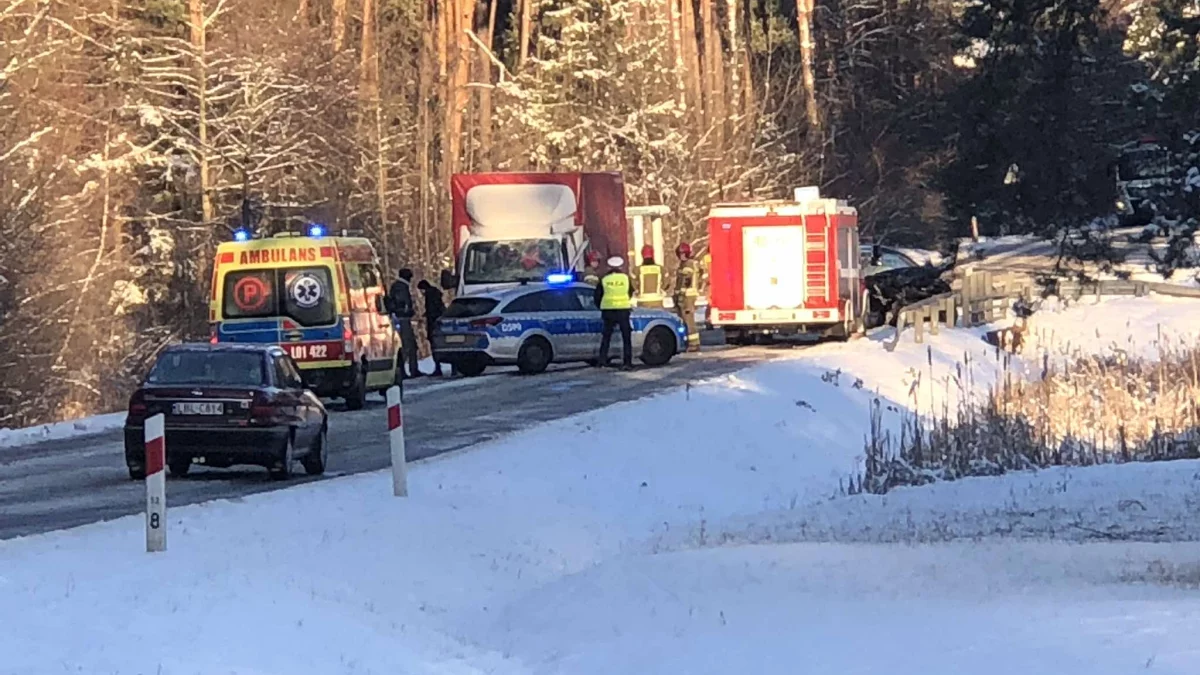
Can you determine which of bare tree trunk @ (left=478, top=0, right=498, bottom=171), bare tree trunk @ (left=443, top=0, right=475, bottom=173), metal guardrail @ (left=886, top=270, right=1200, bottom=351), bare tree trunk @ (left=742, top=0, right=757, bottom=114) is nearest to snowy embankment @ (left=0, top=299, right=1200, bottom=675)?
metal guardrail @ (left=886, top=270, right=1200, bottom=351)

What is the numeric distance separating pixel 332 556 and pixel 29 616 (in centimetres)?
387

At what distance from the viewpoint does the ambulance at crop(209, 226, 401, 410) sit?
24.5 m

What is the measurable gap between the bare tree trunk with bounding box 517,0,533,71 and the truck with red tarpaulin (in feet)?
97.5

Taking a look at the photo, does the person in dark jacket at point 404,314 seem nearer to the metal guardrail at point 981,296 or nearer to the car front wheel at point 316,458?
the car front wheel at point 316,458

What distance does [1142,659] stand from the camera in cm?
941

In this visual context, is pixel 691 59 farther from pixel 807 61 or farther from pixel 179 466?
pixel 179 466

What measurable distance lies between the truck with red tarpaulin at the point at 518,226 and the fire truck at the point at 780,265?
4.08 meters

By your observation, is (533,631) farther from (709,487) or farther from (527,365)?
(527,365)

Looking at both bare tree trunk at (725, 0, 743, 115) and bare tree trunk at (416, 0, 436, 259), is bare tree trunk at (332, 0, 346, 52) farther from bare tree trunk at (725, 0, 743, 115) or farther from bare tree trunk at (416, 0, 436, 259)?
bare tree trunk at (725, 0, 743, 115)

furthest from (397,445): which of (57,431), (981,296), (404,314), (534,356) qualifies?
(981,296)

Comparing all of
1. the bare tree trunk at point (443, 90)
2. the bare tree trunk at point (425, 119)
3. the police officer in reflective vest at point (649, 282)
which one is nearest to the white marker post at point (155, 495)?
the police officer in reflective vest at point (649, 282)

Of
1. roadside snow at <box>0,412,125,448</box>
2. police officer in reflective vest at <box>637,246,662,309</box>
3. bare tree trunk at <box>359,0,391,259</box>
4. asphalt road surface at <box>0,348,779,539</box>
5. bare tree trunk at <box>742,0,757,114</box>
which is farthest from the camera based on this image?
bare tree trunk at <box>742,0,757,114</box>

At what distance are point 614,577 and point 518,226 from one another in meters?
18.1

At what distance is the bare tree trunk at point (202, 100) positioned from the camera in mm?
40987
